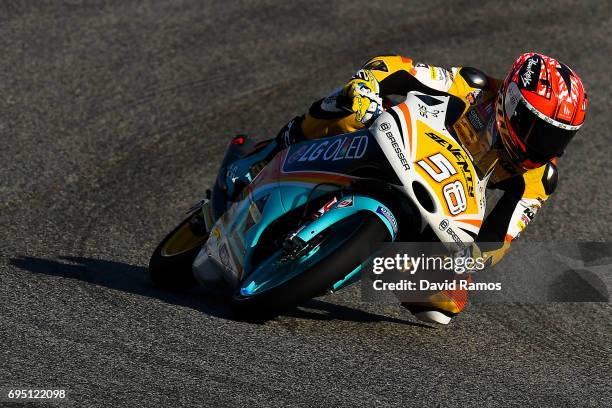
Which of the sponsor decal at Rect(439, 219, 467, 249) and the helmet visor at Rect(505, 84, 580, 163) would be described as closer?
the sponsor decal at Rect(439, 219, 467, 249)

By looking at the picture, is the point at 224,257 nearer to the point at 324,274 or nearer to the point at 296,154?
the point at 296,154

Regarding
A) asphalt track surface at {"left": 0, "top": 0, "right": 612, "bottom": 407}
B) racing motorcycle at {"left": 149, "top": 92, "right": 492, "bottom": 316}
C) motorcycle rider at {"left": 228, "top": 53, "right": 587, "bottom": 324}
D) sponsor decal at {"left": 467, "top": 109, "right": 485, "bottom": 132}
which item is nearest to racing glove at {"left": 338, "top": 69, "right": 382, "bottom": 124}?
motorcycle rider at {"left": 228, "top": 53, "right": 587, "bottom": 324}

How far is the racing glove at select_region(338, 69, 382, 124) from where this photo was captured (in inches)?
251

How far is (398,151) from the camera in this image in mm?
5910

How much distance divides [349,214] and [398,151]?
0.46 meters

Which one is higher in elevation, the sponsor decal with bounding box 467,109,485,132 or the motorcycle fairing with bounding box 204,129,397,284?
the sponsor decal with bounding box 467,109,485,132

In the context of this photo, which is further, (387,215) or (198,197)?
(198,197)

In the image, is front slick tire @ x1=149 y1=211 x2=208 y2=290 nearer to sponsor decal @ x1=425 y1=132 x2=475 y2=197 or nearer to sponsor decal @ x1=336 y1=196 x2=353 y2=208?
sponsor decal @ x1=336 y1=196 x2=353 y2=208

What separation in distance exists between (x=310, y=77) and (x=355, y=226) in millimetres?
5755

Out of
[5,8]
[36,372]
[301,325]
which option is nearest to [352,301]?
[301,325]

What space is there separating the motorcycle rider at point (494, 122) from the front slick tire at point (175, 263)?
57 centimetres

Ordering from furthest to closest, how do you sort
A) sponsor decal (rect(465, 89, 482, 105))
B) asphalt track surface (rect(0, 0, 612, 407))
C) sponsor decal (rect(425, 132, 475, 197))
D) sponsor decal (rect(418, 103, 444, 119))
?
sponsor decal (rect(465, 89, 482, 105)) → sponsor decal (rect(418, 103, 444, 119)) → sponsor decal (rect(425, 132, 475, 197)) → asphalt track surface (rect(0, 0, 612, 407))

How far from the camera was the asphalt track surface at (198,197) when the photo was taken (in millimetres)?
5375

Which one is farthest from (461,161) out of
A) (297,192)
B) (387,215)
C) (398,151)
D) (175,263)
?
(175,263)
